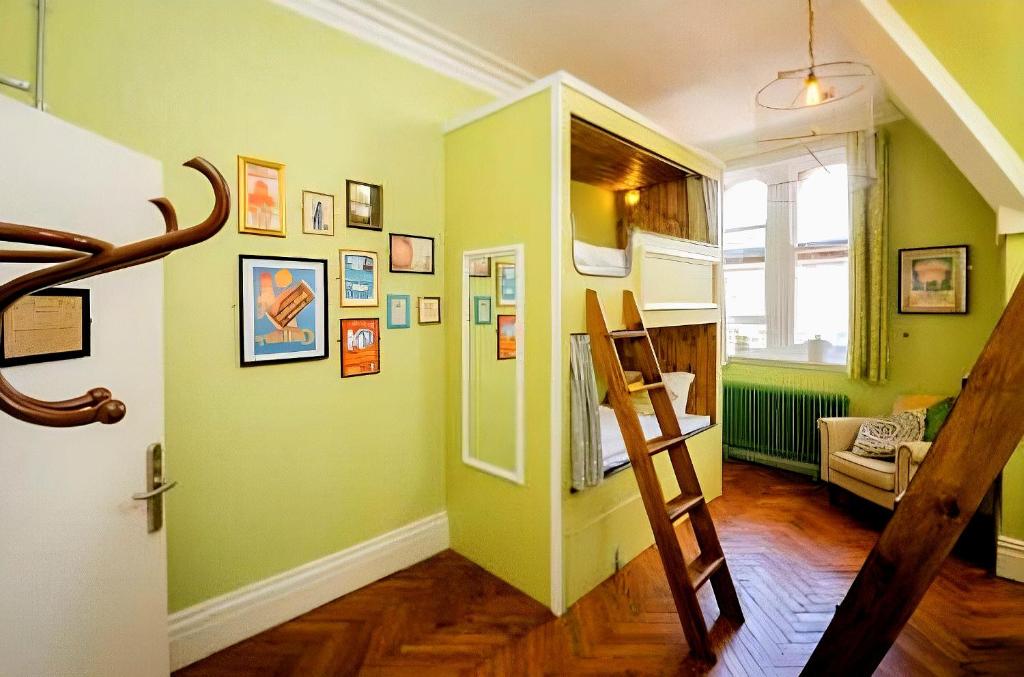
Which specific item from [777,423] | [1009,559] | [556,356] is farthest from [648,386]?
[777,423]

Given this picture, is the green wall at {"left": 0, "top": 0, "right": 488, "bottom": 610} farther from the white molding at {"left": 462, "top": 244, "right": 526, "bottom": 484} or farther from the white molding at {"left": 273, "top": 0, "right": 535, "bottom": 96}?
the white molding at {"left": 462, "top": 244, "right": 526, "bottom": 484}

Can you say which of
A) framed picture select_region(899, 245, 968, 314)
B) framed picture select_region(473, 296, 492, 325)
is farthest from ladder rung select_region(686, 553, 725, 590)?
framed picture select_region(899, 245, 968, 314)

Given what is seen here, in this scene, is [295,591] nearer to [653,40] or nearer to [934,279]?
[653,40]

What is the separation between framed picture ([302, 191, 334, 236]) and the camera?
245cm

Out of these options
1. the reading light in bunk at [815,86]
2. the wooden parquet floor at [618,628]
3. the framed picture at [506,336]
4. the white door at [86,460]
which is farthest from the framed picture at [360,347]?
the reading light in bunk at [815,86]

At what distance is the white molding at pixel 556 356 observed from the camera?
2.39m

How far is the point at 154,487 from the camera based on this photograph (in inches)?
59.4

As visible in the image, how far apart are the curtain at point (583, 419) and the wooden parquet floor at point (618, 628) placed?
0.68 metres

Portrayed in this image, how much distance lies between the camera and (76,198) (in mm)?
1315

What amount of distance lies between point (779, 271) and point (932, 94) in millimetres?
2344

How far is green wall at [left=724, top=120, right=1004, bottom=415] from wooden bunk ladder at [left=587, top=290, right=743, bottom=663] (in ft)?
8.44

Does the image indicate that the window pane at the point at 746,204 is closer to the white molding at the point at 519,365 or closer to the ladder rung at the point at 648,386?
the ladder rung at the point at 648,386

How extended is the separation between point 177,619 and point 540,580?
63.7 inches

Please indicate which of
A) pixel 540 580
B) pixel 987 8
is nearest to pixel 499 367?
pixel 540 580
